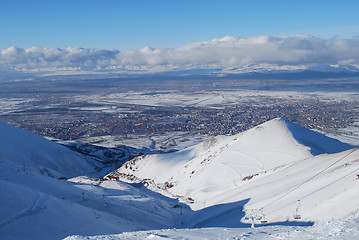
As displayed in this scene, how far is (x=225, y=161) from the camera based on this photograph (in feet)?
109

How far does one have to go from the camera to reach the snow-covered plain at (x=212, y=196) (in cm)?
1457

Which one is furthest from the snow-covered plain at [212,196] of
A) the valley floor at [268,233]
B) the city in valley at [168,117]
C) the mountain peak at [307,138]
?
the city in valley at [168,117]

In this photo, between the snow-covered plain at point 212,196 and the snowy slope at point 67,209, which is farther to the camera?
the snowy slope at point 67,209

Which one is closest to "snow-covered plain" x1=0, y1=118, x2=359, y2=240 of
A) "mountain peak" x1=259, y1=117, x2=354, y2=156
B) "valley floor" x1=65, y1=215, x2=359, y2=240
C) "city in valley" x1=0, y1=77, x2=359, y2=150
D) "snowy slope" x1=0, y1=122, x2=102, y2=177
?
"valley floor" x1=65, y1=215, x2=359, y2=240

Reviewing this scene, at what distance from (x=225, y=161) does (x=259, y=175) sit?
5901 mm

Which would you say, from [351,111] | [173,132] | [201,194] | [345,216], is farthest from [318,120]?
[345,216]

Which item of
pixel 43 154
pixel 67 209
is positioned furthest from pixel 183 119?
pixel 67 209

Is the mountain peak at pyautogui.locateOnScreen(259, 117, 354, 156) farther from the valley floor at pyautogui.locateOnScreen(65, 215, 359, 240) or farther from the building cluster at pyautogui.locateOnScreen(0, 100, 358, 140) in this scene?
the building cluster at pyautogui.locateOnScreen(0, 100, 358, 140)

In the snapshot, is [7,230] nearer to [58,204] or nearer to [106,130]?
[58,204]

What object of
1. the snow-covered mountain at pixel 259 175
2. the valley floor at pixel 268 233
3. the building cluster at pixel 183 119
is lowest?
the building cluster at pixel 183 119

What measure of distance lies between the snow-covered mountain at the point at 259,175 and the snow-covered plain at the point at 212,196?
0.08m

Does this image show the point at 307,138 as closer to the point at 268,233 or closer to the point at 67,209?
the point at 67,209

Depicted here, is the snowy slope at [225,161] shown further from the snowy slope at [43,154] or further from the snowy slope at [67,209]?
the snowy slope at [43,154]

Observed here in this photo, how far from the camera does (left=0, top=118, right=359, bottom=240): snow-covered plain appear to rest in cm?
1457
